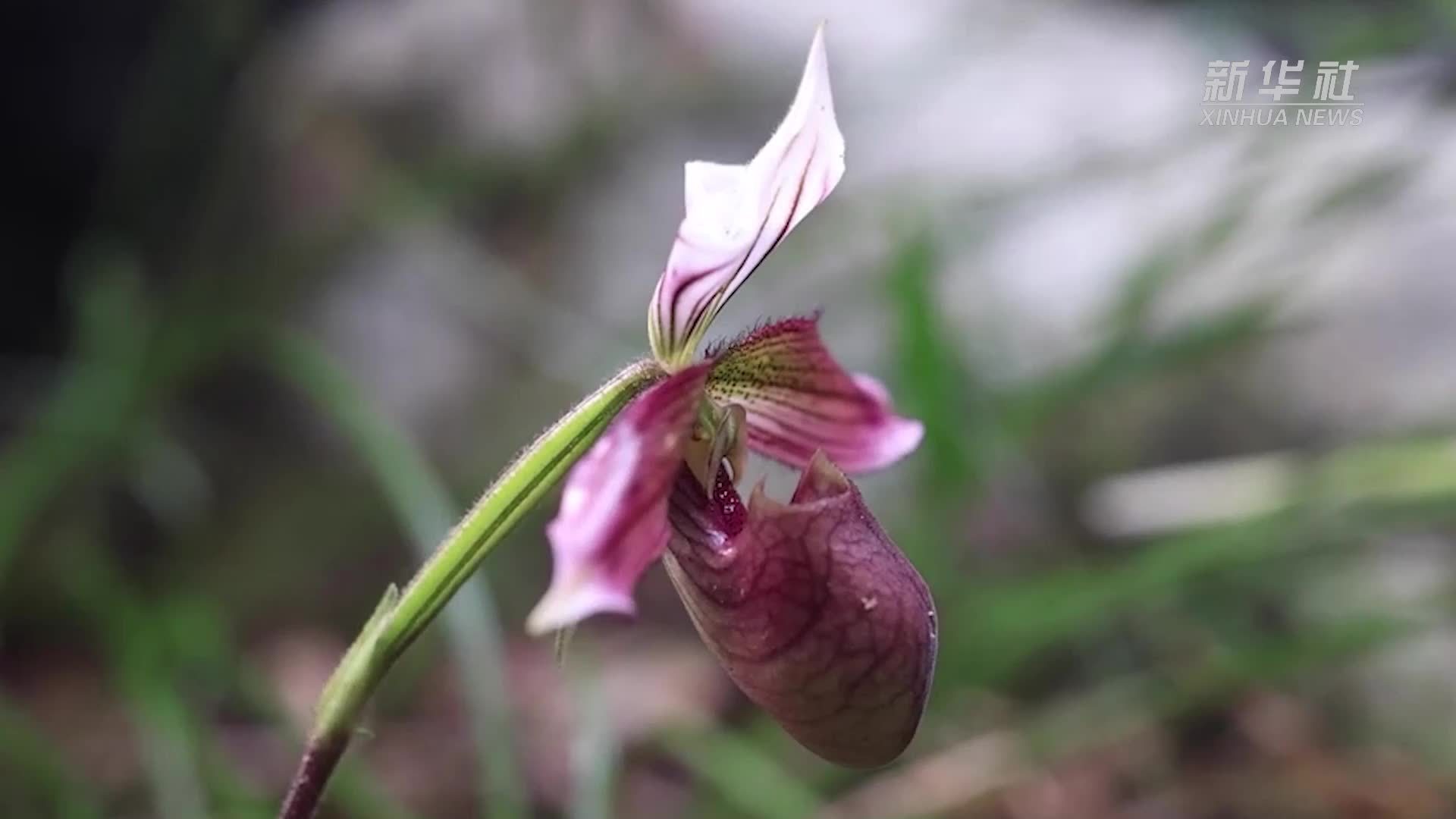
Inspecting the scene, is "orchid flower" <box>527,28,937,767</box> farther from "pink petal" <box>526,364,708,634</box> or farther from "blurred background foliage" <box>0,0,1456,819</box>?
"blurred background foliage" <box>0,0,1456,819</box>

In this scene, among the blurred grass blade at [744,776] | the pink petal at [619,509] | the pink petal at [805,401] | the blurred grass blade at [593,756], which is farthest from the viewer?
the blurred grass blade at [744,776]

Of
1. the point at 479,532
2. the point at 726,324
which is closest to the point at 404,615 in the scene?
the point at 479,532

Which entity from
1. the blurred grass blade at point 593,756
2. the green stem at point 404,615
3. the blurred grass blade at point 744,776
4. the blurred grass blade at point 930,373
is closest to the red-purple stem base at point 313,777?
the green stem at point 404,615

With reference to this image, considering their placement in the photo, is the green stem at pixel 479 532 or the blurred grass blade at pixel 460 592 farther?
the blurred grass blade at pixel 460 592

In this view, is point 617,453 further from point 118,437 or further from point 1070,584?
point 118,437

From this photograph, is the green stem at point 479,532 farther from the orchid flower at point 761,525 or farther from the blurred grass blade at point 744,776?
the blurred grass blade at point 744,776

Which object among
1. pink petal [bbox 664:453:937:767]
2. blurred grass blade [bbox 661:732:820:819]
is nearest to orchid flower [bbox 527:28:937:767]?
pink petal [bbox 664:453:937:767]

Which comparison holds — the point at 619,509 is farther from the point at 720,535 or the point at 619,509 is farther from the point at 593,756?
the point at 593,756

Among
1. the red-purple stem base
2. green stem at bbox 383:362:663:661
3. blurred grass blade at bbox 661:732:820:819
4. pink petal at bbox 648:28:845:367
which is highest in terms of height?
pink petal at bbox 648:28:845:367
